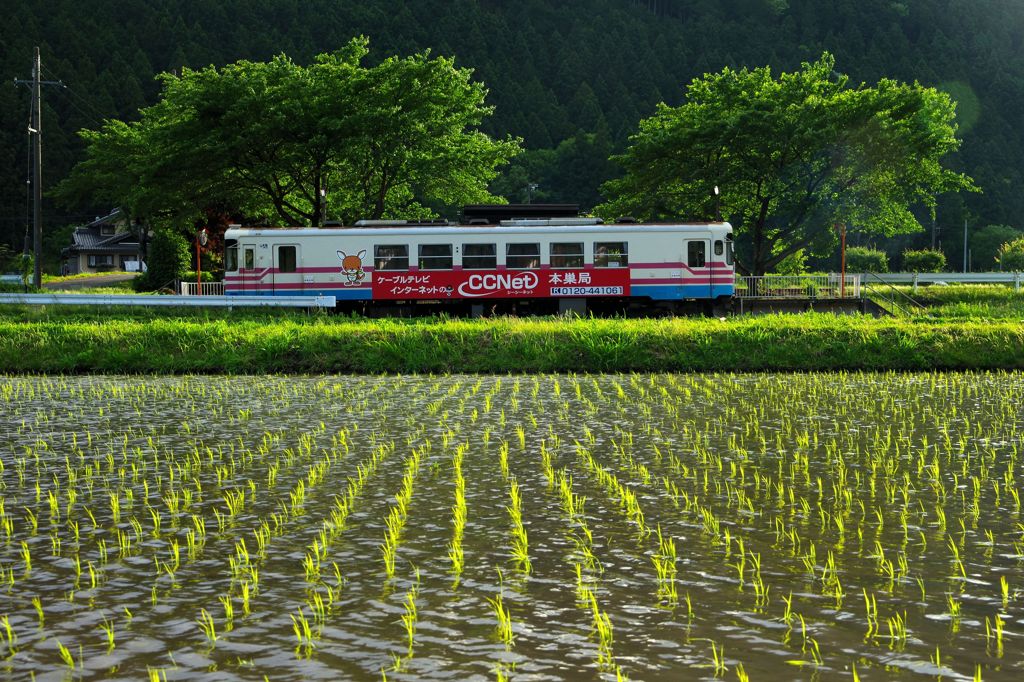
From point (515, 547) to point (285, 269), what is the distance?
26.0 metres

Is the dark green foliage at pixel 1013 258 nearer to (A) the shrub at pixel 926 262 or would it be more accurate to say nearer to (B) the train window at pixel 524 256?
(A) the shrub at pixel 926 262

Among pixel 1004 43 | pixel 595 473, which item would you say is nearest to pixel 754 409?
pixel 595 473

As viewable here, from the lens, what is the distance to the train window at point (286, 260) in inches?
1249

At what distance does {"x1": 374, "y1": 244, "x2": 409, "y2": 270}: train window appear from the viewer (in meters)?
31.5

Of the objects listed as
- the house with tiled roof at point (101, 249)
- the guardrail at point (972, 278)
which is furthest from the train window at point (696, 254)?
the house with tiled roof at point (101, 249)

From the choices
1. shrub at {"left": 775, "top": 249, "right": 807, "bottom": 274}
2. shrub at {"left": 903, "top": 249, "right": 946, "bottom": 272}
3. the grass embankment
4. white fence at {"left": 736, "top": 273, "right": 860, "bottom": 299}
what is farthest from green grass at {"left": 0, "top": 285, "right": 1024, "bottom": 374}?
Result: shrub at {"left": 903, "top": 249, "right": 946, "bottom": 272}

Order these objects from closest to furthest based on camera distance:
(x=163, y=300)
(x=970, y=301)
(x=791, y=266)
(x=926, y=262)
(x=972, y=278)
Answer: (x=163, y=300) < (x=970, y=301) < (x=972, y=278) < (x=791, y=266) < (x=926, y=262)

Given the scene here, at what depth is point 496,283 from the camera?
103 feet

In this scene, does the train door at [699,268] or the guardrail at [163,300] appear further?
the train door at [699,268]

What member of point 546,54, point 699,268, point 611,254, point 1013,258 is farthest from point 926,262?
point 546,54

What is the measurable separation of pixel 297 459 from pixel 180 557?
3.63 m

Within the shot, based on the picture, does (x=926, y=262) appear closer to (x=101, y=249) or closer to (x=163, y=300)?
(x=163, y=300)

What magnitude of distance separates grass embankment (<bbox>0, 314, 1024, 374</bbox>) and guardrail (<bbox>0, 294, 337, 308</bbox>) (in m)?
6.37

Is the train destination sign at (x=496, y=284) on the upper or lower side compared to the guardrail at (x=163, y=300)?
upper
